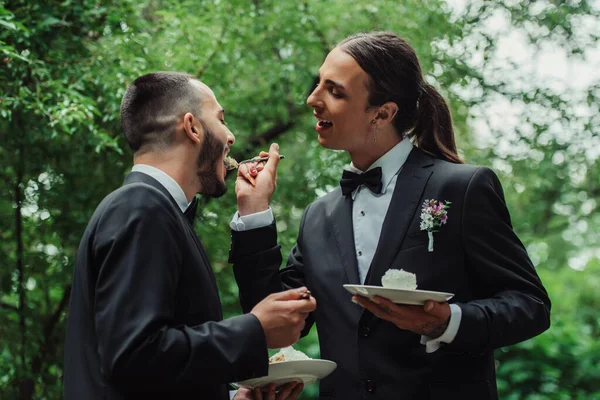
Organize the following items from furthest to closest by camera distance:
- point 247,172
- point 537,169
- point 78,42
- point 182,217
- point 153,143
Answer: point 537,169 < point 78,42 < point 247,172 < point 153,143 < point 182,217

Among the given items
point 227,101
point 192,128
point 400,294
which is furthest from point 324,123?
point 227,101

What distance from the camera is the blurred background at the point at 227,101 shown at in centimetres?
471

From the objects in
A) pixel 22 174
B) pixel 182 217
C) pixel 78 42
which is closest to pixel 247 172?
pixel 182 217

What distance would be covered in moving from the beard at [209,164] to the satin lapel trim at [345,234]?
60 centimetres

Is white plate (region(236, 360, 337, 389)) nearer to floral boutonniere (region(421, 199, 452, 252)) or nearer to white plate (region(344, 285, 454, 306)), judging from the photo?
white plate (region(344, 285, 454, 306))

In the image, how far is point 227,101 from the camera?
220 inches

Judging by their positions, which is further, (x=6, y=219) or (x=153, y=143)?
(x=6, y=219)

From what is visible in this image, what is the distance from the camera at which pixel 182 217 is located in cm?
225

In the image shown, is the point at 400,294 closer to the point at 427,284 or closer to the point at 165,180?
the point at 427,284

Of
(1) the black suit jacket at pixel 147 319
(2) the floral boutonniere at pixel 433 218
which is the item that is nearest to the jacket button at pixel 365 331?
(2) the floral boutonniere at pixel 433 218

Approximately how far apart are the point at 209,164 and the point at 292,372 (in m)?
0.75

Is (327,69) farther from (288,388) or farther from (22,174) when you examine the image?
(22,174)

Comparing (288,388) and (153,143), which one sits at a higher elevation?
(153,143)

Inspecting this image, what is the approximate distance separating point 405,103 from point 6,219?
11.4 feet
